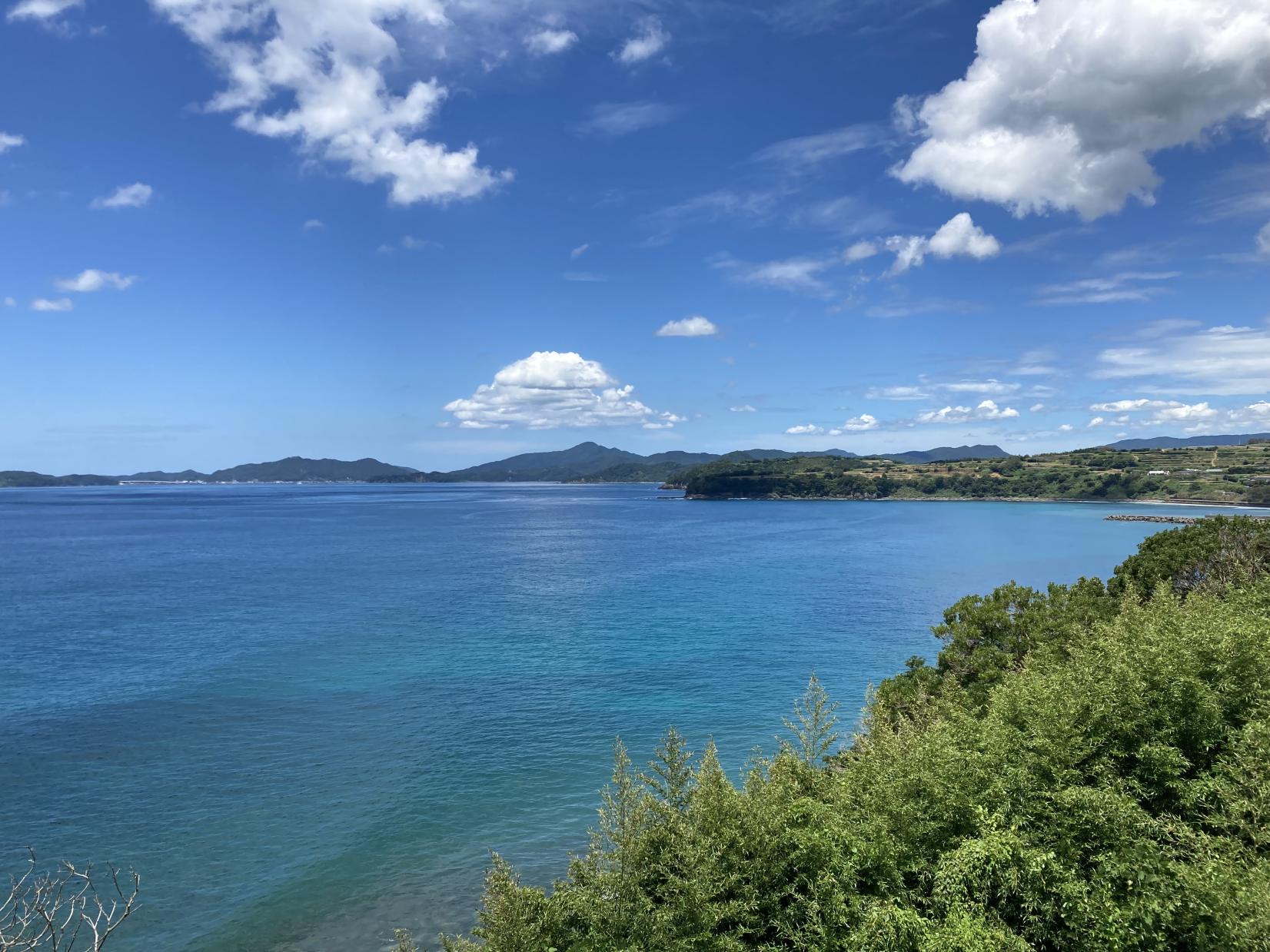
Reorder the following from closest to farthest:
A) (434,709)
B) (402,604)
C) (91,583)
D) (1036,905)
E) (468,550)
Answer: (1036,905) < (434,709) < (402,604) < (91,583) < (468,550)

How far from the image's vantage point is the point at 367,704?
186 feet

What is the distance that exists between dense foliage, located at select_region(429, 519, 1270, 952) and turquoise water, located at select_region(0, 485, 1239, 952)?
40.6ft

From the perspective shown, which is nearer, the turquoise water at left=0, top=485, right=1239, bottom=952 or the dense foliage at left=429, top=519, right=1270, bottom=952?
the dense foliage at left=429, top=519, right=1270, bottom=952

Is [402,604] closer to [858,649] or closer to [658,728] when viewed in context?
[658,728]

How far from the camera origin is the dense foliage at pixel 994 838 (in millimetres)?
18703

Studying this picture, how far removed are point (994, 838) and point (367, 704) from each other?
165ft

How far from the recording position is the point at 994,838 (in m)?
20.0

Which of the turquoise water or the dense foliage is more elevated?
the dense foliage

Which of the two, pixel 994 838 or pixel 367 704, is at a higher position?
pixel 994 838

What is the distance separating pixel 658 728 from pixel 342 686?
96.3 feet

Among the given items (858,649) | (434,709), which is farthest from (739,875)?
(858,649)

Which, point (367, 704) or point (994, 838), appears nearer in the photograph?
point (994, 838)

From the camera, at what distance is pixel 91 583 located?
358 ft

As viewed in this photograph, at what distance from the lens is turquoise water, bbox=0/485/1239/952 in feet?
112
